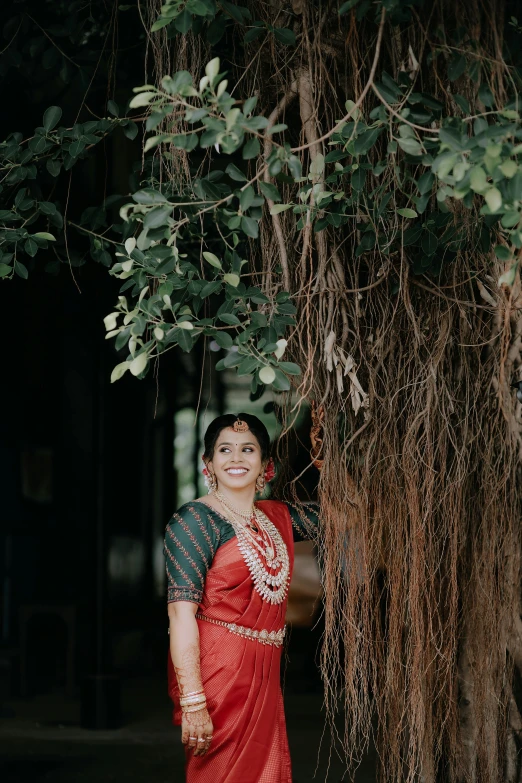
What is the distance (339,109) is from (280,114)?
174 millimetres

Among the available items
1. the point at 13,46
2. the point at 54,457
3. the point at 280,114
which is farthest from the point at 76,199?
the point at 280,114

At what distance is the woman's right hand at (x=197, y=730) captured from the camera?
2.57 metres

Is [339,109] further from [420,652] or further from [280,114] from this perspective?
[420,652]

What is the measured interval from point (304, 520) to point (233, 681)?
1.72 ft

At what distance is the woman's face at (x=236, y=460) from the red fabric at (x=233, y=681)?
0.18 meters

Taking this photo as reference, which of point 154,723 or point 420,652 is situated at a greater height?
point 420,652

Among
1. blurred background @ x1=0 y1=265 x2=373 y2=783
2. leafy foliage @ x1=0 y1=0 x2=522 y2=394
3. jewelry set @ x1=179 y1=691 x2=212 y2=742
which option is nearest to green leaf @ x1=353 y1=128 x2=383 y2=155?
leafy foliage @ x1=0 y1=0 x2=522 y2=394

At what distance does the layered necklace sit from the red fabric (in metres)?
0.02

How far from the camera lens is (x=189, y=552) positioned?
266 cm

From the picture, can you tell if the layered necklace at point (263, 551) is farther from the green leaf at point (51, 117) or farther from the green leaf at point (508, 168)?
the green leaf at point (508, 168)

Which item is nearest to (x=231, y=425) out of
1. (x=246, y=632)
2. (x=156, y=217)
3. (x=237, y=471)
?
(x=237, y=471)

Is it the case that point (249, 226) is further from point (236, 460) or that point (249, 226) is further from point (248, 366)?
point (236, 460)

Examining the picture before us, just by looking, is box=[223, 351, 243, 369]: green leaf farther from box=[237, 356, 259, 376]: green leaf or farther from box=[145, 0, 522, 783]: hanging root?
box=[145, 0, 522, 783]: hanging root

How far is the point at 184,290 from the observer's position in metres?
2.46
